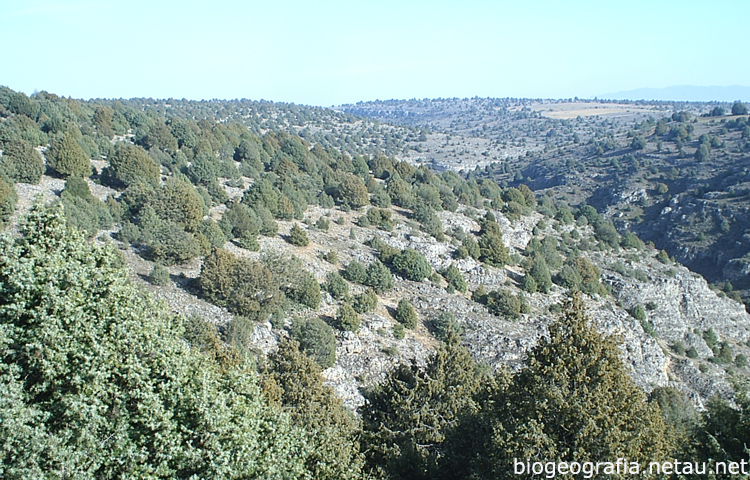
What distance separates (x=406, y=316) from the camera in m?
24.9

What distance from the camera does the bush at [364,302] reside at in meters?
24.4

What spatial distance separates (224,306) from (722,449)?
17154mm

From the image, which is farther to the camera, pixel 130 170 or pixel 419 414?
pixel 130 170

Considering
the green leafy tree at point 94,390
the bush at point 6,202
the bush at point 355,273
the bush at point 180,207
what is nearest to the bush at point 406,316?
the bush at point 355,273

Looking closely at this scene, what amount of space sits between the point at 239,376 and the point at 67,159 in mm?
25950

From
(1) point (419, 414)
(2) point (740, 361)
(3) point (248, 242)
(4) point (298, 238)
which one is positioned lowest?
(2) point (740, 361)

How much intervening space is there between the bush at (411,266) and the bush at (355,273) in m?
3.00

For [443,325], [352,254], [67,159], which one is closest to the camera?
[443,325]

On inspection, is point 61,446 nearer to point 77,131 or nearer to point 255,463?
point 255,463

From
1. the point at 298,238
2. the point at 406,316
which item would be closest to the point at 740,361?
the point at 406,316

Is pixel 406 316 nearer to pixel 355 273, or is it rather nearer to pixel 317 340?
pixel 355 273

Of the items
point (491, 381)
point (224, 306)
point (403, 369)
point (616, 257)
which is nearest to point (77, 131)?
point (224, 306)

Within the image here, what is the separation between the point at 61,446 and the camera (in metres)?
6.66

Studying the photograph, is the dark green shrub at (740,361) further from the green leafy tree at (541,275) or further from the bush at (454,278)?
the bush at (454,278)
